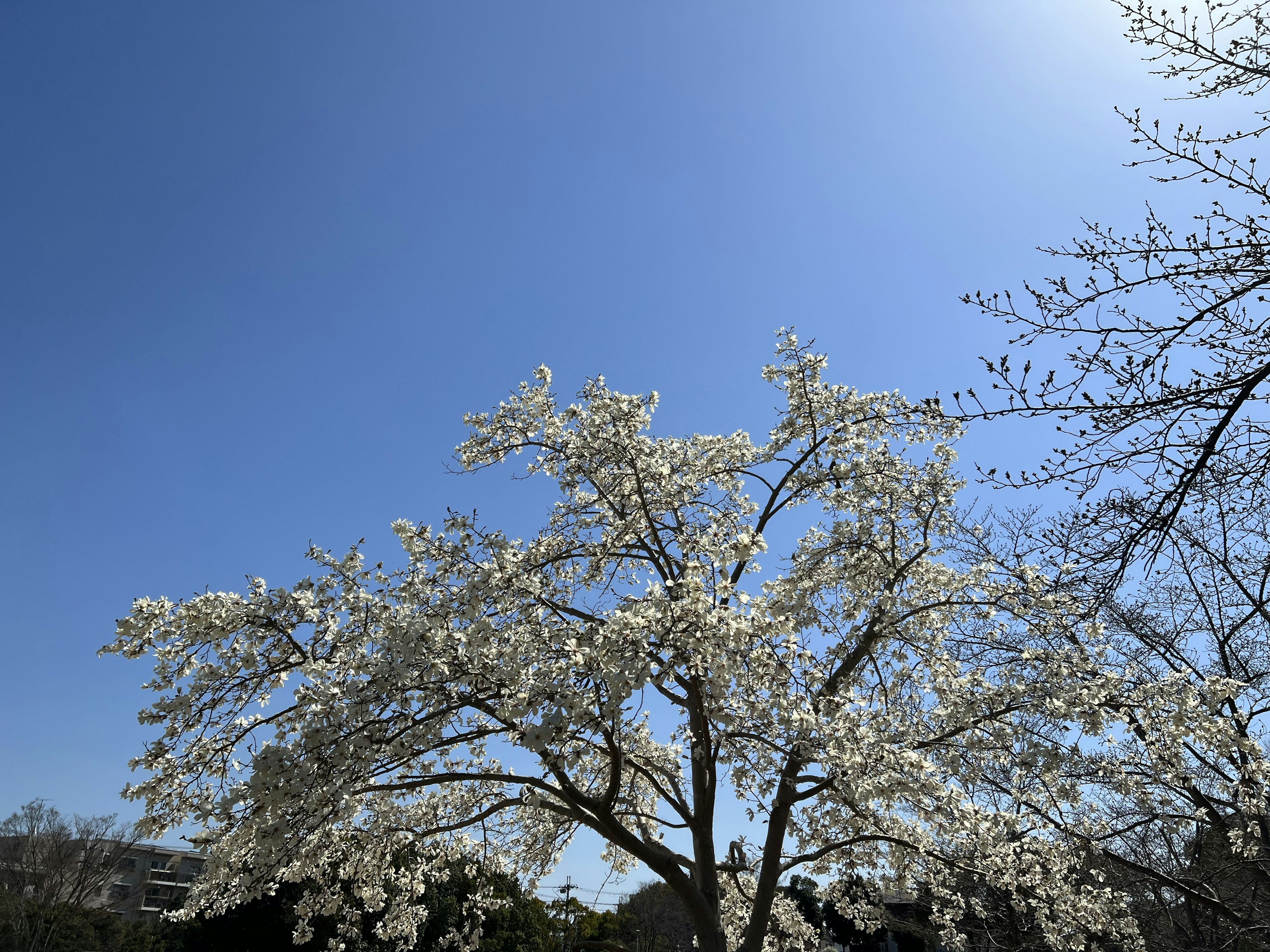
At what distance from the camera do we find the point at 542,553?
1003cm

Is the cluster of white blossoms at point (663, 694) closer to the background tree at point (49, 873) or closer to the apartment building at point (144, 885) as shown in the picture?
the background tree at point (49, 873)

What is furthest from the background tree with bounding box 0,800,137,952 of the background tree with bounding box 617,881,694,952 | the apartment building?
the background tree with bounding box 617,881,694,952

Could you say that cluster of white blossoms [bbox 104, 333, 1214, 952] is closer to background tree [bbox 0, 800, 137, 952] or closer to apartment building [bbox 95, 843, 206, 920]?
background tree [bbox 0, 800, 137, 952]

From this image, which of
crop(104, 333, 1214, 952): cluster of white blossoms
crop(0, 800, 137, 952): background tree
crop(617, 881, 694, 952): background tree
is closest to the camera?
crop(104, 333, 1214, 952): cluster of white blossoms

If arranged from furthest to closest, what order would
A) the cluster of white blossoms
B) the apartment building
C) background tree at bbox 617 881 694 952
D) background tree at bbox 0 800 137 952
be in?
background tree at bbox 617 881 694 952 → the apartment building → background tree at bbox 0 800 137 952 → the cluster of white blossoms

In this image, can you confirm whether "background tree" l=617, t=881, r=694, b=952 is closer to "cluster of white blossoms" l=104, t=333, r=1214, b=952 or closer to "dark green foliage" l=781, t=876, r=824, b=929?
"dark green foliage" l=781, t=876, r=824, b=929

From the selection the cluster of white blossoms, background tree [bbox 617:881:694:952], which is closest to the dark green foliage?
background tree [bbox 617:881:694:952]

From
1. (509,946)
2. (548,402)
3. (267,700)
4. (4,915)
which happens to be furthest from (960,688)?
(4,915)

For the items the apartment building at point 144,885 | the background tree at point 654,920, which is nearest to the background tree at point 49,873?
the apartment building at point 144,885

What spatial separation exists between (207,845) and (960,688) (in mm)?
8368

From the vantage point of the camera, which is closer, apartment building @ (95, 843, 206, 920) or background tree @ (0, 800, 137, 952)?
background tree @ (0, 800, 137, 952)

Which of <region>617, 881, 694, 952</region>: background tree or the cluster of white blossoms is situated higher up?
the cluster of white blossoms

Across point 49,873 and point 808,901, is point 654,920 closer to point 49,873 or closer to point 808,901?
point 808,901

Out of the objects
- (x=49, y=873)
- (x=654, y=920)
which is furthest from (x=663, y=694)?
(x=654, y=920)
